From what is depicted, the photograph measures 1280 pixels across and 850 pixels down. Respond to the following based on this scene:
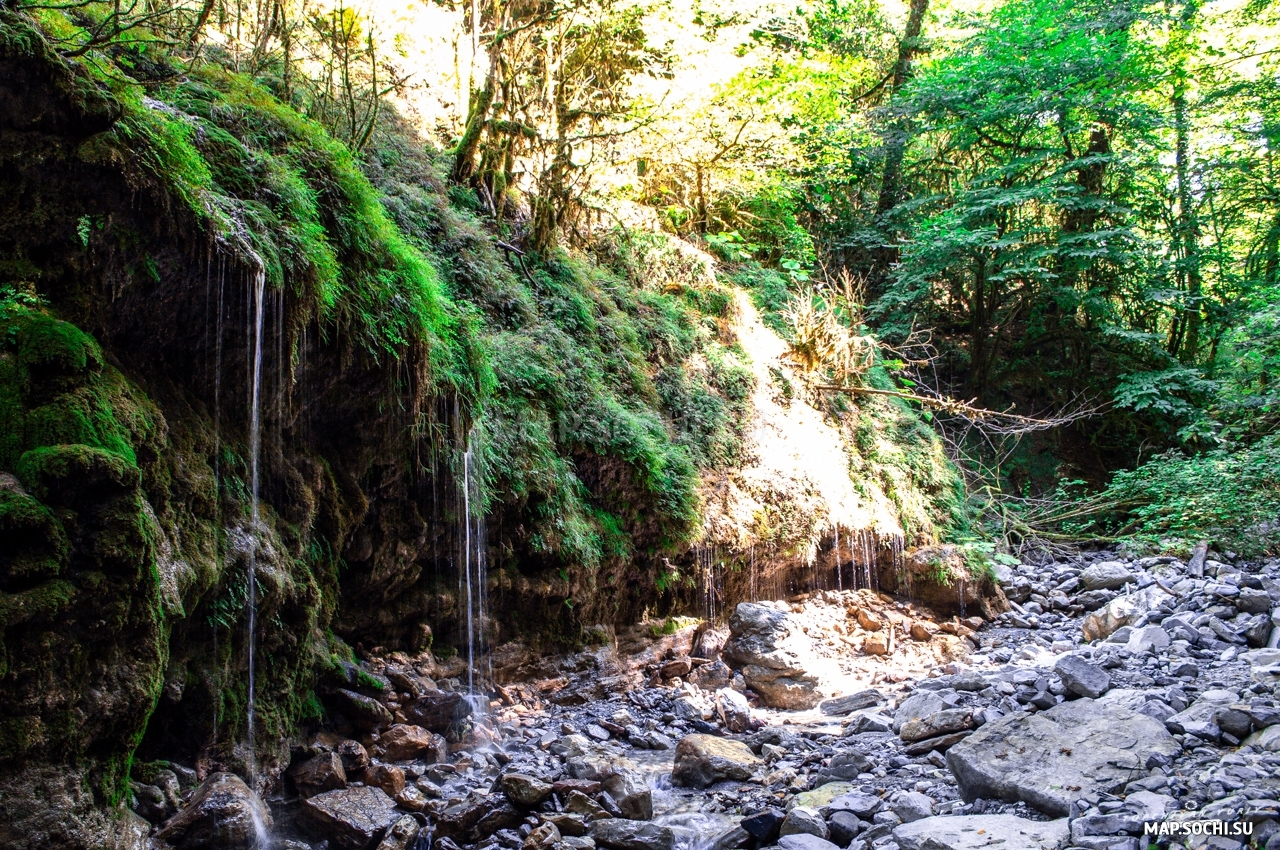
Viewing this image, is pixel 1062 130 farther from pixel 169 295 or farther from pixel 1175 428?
pixel 169 295

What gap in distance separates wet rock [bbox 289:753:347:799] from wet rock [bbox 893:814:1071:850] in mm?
3380

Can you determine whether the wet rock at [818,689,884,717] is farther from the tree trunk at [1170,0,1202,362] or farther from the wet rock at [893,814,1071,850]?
the tree trunk at [1170,0,1202,362]

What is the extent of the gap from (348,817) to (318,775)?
0.48 m

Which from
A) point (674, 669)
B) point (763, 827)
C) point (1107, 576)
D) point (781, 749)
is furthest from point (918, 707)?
point (1107, 576)

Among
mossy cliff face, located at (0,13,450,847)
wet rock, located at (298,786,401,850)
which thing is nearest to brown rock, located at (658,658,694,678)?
mossy cliff face, located at (0,13,450,847)

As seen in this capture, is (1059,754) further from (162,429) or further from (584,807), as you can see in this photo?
(162,429)

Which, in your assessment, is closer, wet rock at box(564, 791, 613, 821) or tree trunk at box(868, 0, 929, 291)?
wet rock at box(564, 791, 613, 821)

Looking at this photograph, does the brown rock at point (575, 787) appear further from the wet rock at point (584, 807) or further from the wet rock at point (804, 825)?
the wet rock at point (804, 825)

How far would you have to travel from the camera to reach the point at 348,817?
Answer: 460 cm

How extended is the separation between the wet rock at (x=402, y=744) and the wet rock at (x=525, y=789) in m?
0.88

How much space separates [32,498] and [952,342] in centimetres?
1700

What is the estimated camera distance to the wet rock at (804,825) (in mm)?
4578

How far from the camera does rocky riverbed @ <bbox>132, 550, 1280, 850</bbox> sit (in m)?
4.13

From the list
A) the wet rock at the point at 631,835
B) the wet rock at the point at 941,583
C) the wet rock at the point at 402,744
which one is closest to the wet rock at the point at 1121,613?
the wet rock at the point at 941,583
